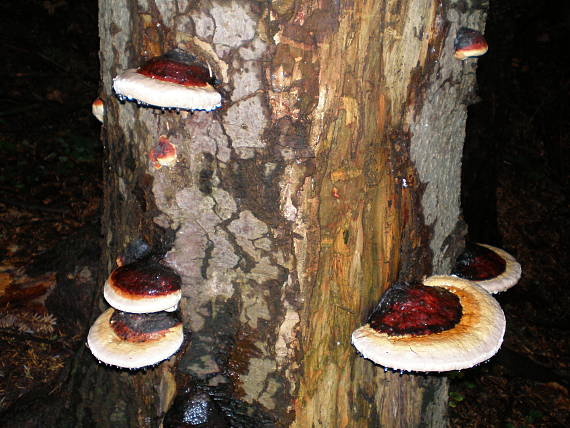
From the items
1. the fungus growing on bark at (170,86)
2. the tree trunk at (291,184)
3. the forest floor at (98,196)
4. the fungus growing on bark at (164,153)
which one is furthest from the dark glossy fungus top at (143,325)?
the forest floor at (98,196)

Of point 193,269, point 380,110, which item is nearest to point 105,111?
point 193,269

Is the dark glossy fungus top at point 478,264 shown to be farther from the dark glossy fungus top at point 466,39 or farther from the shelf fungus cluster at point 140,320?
the shelf fungus cluster at point 140,320

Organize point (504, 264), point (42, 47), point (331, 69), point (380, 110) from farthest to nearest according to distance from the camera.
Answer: point (42, 47)
point (504, 264)
point (380, 110)
point (331, 69)

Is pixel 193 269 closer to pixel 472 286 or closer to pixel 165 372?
pixel 165 372

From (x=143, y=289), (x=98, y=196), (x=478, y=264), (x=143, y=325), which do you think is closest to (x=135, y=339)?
(x=143, y=325)

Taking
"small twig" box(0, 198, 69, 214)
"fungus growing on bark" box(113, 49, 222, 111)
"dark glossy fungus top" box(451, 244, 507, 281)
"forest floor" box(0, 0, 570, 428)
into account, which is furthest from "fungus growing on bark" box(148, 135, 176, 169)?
"small twig" box(0, 198, 69, 214)

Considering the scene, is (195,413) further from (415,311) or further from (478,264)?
(478,264)

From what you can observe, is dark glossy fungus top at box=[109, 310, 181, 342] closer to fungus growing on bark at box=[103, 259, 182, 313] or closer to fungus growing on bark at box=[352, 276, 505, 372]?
fungus growing on bark at box=[103, 259, 182, 313]
